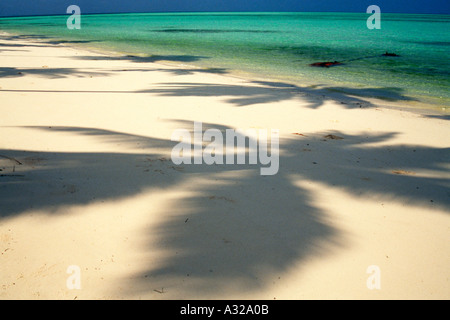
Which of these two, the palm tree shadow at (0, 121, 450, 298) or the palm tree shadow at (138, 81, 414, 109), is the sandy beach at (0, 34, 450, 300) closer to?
the palm tree shadow at (0, 121, 450, 298)

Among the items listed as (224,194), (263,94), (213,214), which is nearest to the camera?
(213,214)

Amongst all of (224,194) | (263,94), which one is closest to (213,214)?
(224,194)

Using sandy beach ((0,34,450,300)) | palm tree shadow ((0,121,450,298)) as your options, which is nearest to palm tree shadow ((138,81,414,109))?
sandy beach ((0,34,450,300))

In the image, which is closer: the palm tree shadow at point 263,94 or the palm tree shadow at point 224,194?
the palm tree shadow at point 224,194

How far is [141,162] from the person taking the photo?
12.4ft

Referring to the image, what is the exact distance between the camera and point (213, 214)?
9.39ft

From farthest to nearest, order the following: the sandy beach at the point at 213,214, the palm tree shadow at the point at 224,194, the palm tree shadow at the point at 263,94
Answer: the palm tree shadow at the point at 263,94
the palm tree shadow at the point at 224,194
the sandy beach at the point at 213,214

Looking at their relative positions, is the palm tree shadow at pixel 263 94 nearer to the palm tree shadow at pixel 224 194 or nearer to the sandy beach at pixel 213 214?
the sandy beach at pixel 213 214

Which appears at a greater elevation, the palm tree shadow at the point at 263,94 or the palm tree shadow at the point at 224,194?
the palm tree shadow at the point at 263,94

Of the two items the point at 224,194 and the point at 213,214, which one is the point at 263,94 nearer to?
the point at 224,194

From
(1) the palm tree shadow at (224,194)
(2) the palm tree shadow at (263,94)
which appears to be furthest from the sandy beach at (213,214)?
(2) the palm tree shadow at (263,94)

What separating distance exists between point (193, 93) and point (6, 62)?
27.7ft

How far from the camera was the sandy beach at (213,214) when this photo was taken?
6.98 ft

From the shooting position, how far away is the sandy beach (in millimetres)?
2129
